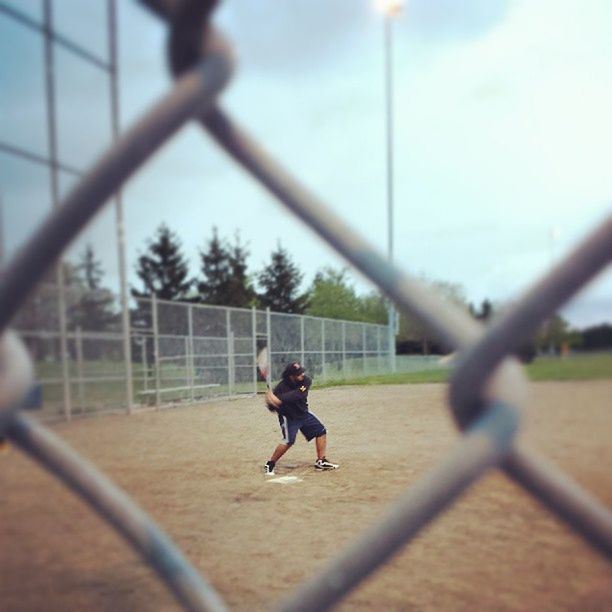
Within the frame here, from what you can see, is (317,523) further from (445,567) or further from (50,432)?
(50,432)

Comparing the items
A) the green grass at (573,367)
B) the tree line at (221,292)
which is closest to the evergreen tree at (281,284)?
the tree line at (221,292)

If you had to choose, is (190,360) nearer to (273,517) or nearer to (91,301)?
(91,301)

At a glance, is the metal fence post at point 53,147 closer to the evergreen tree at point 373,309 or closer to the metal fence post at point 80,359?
the metal fence post at point 80,359

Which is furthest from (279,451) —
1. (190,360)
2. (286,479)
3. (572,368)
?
(572,368)

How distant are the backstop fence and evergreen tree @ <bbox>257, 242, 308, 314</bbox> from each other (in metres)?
0.15

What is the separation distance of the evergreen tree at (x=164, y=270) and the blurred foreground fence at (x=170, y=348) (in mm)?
12

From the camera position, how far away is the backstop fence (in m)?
0.38

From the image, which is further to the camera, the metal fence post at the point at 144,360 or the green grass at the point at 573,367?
the metal fence post at the point at 144,360

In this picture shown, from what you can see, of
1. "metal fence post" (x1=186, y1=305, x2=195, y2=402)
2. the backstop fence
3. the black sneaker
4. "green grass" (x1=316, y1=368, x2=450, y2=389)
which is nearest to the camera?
the backstop fence

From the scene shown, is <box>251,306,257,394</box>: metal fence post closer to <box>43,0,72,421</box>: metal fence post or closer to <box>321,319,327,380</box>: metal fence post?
<box>321,319,327,380</box>: metal fence post

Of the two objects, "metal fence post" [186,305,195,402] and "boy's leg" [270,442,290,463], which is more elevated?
"metal fence post" [186,305,195,402]

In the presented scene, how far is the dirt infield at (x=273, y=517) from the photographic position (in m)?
0.58

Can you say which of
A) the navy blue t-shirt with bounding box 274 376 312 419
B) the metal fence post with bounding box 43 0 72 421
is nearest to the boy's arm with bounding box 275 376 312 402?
the navy blue t-shirt with bounding box 274 376 312 419

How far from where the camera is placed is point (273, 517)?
0.74 meters
